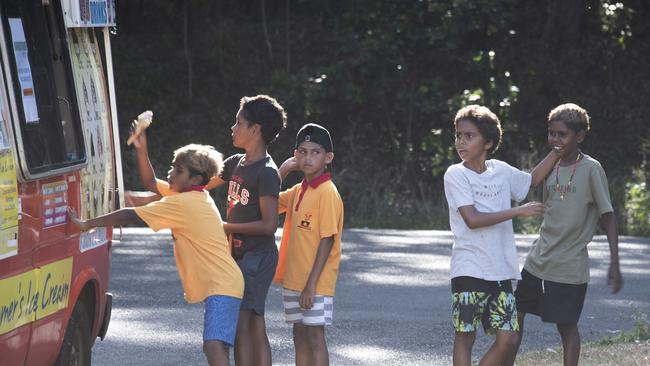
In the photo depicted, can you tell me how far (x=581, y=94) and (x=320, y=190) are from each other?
18.7 m

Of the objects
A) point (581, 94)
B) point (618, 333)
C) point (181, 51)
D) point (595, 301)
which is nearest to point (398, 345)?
point (618, 333)

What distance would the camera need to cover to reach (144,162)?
20.8 feet

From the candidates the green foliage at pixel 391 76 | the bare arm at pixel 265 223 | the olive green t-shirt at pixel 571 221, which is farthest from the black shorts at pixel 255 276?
the green foliage at pixel 391 76

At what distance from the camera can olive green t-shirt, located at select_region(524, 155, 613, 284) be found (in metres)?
7.00

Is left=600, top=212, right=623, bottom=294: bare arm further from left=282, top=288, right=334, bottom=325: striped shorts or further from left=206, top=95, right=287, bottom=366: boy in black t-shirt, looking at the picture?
left=206, top=95, right=287, bottom=366: boy in black t-shirt

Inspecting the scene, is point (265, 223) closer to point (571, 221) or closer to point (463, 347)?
point (463, 347)

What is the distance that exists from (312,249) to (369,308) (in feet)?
13.5

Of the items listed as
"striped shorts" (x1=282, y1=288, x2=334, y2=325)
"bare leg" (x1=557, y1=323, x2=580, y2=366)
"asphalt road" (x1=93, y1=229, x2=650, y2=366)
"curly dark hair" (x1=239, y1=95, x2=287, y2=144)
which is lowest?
"asphalt road" (x1=93, y1=229, x2=650, y2=366)

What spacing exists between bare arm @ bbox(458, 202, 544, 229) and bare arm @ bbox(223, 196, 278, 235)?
936 mm

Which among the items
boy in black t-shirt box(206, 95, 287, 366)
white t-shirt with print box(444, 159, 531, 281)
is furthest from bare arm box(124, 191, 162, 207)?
white t-shirt with print box(444, 159, 531, 281)

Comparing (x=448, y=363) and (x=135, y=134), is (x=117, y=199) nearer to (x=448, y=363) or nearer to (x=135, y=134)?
(x=135, y=134)

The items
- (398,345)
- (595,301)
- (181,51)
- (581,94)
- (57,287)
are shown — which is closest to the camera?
(57,287)

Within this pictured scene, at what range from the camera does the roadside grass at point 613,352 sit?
793 centimetres

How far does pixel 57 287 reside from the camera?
5.76m
